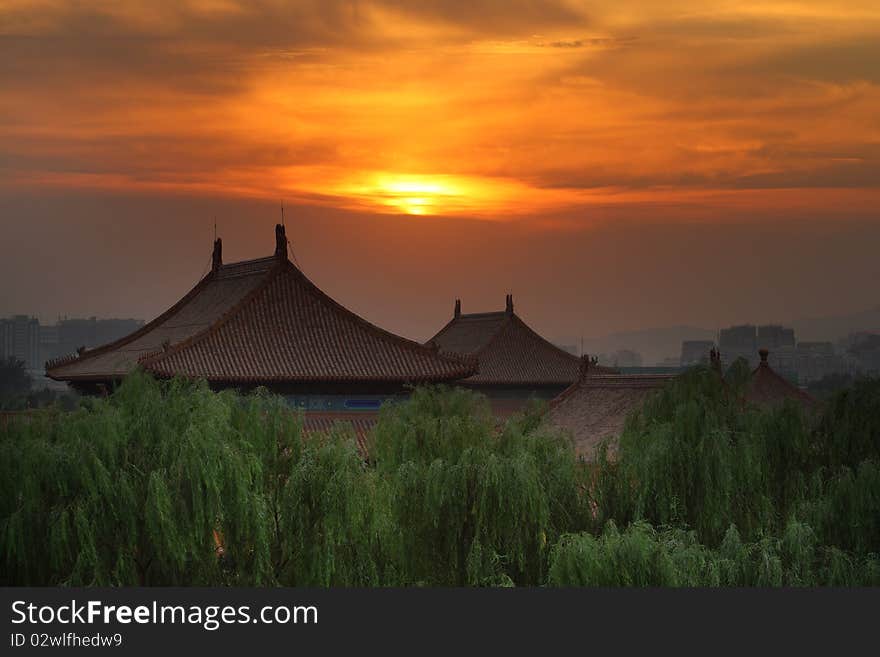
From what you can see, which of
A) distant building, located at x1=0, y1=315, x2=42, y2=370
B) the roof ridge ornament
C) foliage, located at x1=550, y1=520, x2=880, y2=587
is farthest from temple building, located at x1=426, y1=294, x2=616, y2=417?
distant building, located at x1=0, y1=315, x2=42, y2=370

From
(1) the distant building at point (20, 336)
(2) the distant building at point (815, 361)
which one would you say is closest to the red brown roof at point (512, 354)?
(2) the distant building at point (815, 361)

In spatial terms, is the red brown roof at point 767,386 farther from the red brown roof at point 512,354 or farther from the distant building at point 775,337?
the distant building at point 775,337

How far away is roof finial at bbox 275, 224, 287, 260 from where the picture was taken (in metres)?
31.3

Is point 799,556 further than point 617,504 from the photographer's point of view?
No

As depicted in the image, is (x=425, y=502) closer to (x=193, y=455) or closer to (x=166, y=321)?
(x=193, y=455)

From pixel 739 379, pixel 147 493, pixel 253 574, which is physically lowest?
pixel 253 574

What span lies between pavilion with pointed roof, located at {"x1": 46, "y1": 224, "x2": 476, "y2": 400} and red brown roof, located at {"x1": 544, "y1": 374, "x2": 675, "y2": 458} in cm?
305

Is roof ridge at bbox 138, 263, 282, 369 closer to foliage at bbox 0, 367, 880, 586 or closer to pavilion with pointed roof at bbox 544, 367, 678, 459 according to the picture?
pavilion with pointed roof at bbox 544, 367, 678, 459

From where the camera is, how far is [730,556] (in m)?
13.7

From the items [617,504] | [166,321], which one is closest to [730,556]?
[617,504]

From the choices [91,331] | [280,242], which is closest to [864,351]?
[280,242]

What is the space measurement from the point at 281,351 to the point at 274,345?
25 cm

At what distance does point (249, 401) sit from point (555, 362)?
112 ft

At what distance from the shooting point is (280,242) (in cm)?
3191
